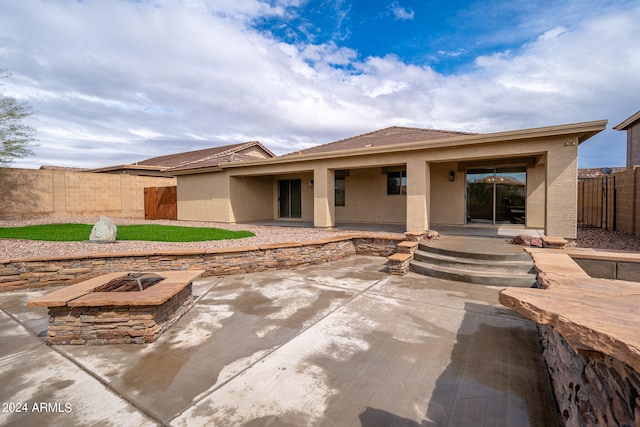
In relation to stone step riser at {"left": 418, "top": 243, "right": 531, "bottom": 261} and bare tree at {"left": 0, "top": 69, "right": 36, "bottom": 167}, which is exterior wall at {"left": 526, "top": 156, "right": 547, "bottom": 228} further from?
bare tree at {"left": 0, "top": 69, "right": 36, "bottom": 167}

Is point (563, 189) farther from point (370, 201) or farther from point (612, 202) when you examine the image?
point (370, 201)

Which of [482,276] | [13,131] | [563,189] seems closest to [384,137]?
[563,189]

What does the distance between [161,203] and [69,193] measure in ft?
15.0

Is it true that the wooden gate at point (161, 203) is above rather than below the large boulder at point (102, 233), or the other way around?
above

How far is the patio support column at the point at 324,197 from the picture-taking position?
1157 cm

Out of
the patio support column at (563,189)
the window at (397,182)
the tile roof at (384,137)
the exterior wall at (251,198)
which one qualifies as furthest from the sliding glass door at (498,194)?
the exterior wall at (251,198)

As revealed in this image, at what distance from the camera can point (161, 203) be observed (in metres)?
17.6

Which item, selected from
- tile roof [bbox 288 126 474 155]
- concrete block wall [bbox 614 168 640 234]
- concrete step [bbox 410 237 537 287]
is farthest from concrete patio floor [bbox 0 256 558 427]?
tile roof [bbox 288 126 474 155]

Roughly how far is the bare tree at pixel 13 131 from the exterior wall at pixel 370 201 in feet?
54.0

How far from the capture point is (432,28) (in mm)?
11102

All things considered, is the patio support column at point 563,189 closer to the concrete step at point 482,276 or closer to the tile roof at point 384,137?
the concrete step at point 482,276

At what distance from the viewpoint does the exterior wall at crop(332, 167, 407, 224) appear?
12.9 metres

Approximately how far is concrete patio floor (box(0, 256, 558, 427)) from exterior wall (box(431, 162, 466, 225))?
7.92 m

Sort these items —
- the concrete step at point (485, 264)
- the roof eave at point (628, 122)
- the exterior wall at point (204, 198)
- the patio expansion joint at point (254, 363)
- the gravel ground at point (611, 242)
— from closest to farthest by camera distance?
the patio expansion joint at point (254, 363) < the concrete step at point (485, 264) < the gravel ground at point (611, 242) < the exterior wall at point (204, 198) < the roof eave at point (628, 122)
